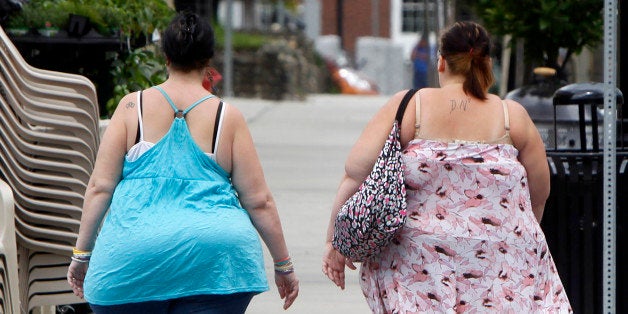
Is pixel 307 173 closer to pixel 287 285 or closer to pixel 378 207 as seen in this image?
pixel 287 285

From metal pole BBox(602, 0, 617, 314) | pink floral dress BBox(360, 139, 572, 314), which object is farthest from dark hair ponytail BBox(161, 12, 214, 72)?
metal pole BBox(602, 0, 617, 314)

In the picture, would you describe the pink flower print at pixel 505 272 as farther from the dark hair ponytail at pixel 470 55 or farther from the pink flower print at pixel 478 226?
the dark hair ponytail at pixel 470 55

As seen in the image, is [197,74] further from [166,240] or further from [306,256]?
[306,256]

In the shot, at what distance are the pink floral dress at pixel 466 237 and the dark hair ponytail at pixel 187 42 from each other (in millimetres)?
730

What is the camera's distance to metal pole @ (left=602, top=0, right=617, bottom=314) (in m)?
4.47

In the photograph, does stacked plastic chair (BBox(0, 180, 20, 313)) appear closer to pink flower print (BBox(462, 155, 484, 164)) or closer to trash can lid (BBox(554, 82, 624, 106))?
pink flower print (BBox(462, 155, 484, 164))

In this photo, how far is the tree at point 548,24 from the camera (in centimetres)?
977

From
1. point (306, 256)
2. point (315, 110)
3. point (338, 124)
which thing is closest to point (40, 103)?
point (306, 256)

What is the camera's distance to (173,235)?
3842 mm

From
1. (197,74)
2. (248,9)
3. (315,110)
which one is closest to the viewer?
(197,74)

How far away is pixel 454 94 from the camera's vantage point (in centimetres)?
430

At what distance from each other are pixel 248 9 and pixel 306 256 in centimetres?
4008

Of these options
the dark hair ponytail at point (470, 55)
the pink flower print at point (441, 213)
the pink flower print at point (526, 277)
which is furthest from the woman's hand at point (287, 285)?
the dark hair ponytail at point (470, 55)

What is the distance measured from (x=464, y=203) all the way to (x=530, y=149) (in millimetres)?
337
